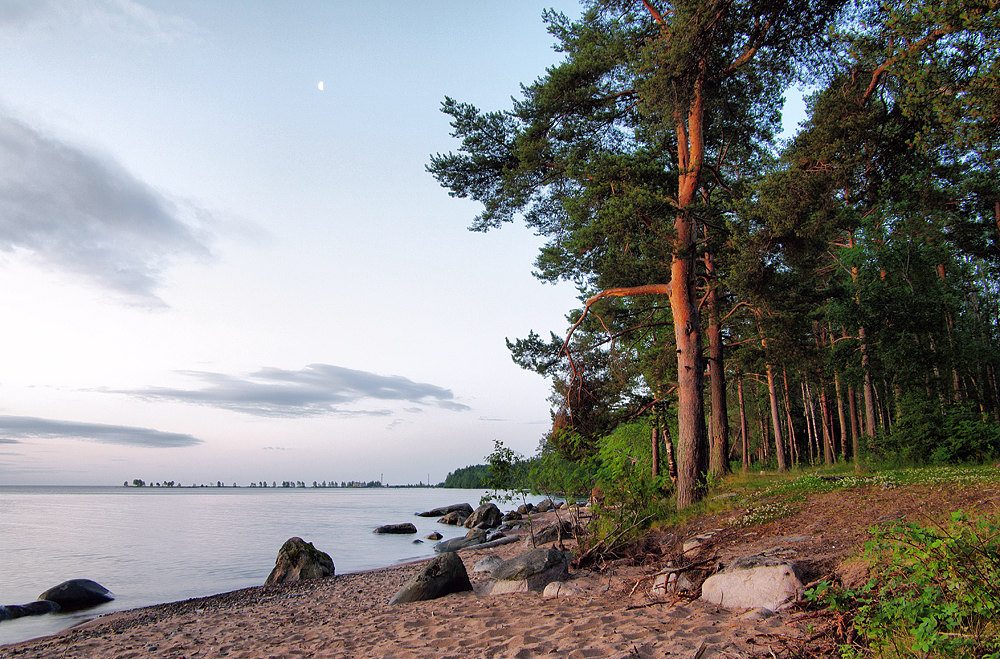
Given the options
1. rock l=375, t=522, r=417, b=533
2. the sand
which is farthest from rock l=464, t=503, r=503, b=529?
the sand

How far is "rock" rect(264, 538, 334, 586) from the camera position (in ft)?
45.0

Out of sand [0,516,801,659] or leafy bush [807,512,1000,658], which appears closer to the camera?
leafy bush [807,512,1000,658]

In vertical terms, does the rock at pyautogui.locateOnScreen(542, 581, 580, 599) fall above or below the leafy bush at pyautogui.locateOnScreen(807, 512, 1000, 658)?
below

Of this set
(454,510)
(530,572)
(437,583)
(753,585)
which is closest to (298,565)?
(437,583)

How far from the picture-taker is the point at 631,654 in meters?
4.53

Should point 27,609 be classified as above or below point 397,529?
above

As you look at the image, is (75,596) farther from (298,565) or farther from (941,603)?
(941,603)

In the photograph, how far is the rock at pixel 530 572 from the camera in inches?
328

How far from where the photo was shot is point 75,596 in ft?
39.1

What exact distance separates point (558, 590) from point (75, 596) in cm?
1130

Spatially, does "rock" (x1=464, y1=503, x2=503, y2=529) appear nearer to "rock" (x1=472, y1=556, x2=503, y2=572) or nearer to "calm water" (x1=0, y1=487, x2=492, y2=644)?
"calm water" (x1=0, y1=487, x2=492, y2=644)

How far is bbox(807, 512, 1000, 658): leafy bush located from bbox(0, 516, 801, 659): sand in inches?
33.7

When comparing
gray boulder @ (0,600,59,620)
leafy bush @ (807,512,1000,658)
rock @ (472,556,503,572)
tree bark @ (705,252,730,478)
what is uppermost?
tree bark @ (705,252,730,478)

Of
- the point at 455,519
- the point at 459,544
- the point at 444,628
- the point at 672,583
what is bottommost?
the point at 455,519
